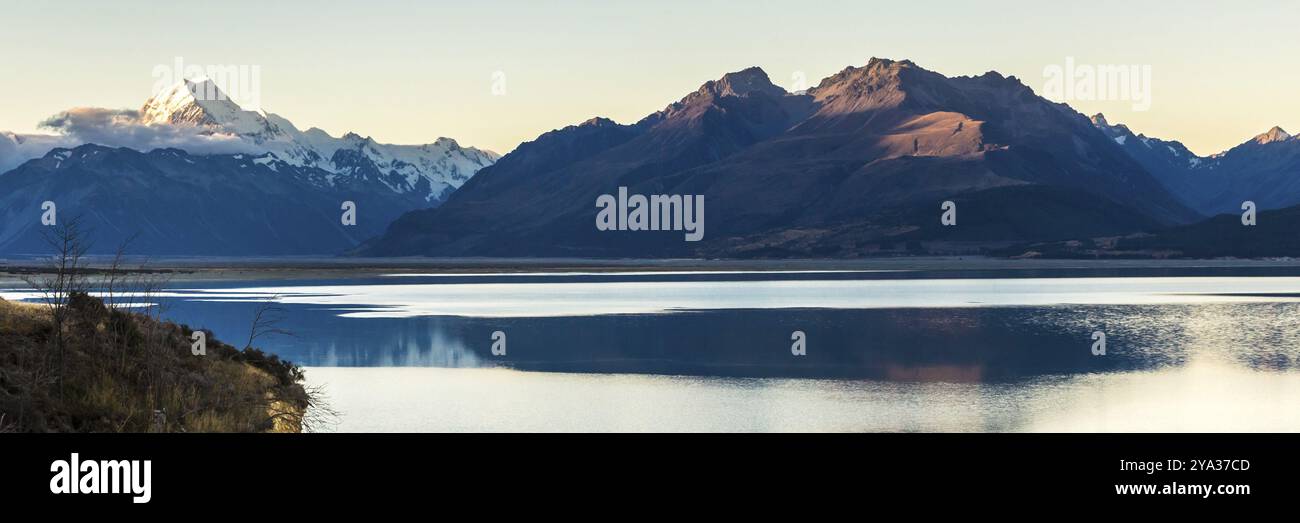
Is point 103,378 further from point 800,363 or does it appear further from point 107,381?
point 800,363

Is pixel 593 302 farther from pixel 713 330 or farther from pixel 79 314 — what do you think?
pixel 79 314

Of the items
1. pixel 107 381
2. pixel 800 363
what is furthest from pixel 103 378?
pixel 800 363

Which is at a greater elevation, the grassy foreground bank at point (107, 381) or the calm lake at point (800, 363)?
the grassy foreground bank at point (107, 381)

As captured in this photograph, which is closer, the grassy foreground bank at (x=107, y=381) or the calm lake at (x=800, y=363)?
the grassy foreground bank at (x=107, y=381)

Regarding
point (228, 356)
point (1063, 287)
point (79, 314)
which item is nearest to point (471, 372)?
point (228, 356)

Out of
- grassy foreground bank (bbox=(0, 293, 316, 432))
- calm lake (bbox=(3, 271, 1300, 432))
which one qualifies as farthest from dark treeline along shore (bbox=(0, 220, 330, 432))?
calm lake (bbox=(3, 271, 1300, 432))

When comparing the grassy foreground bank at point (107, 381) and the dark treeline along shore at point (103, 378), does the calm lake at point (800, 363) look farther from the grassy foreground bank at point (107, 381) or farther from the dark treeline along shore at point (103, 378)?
the grassy foreground bank at point (107, 381)

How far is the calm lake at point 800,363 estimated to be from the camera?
38000 millimetres

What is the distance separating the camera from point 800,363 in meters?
54.7

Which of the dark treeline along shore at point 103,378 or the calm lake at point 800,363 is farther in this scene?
the calm lake at point 800,363

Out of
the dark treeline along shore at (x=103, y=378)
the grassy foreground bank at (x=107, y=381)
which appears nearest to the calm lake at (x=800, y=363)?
the dark treeline along shore at (x=103, y=378)

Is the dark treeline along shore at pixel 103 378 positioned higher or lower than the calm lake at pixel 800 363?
higher
